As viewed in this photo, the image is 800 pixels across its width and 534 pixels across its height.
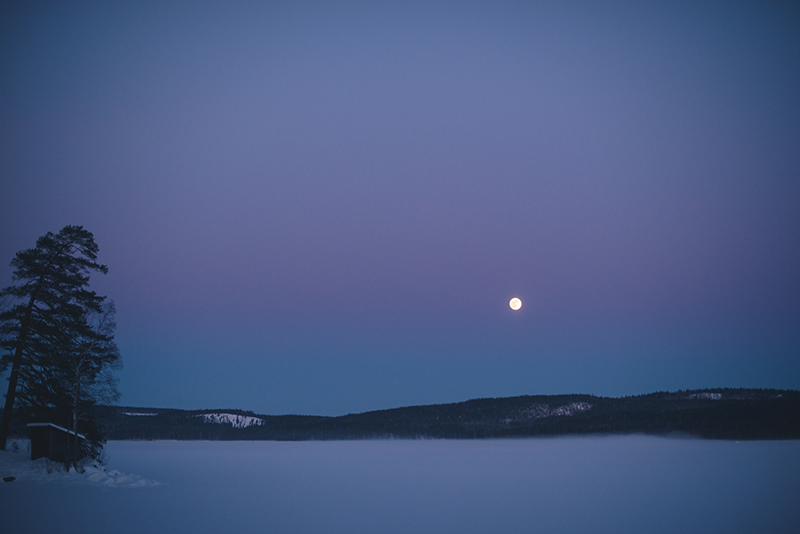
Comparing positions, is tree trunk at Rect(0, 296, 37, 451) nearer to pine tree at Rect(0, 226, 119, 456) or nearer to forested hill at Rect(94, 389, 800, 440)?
pine tree at Rect(0, 226, 119, 456)

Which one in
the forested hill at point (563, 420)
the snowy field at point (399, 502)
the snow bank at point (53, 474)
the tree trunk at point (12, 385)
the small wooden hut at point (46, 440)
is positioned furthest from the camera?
the forested hill at point (563, 420)

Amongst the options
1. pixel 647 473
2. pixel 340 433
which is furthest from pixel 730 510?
pixel 340 433

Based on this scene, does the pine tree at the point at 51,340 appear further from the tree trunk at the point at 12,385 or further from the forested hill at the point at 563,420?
the forested hill at the point at 563,420

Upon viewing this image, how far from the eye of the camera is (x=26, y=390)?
34.0m

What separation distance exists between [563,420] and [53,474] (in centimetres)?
14377

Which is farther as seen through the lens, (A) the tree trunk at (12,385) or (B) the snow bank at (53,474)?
(A) the tree trunk at (12,385)

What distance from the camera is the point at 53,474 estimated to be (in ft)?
100

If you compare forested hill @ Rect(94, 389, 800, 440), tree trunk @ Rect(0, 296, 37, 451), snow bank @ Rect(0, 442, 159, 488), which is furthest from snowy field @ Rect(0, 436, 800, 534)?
forested hill @ Rect(94, 389, 800, 440)

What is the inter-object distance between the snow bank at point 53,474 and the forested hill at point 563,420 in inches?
4632

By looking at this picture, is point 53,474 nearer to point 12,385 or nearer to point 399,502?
point 12,385

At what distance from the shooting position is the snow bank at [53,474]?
29.7 meters

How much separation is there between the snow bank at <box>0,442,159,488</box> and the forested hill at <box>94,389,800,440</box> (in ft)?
386

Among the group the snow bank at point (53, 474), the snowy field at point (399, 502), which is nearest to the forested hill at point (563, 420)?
the snowy field at point (399, 502)

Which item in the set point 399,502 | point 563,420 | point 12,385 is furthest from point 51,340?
point 563,420
